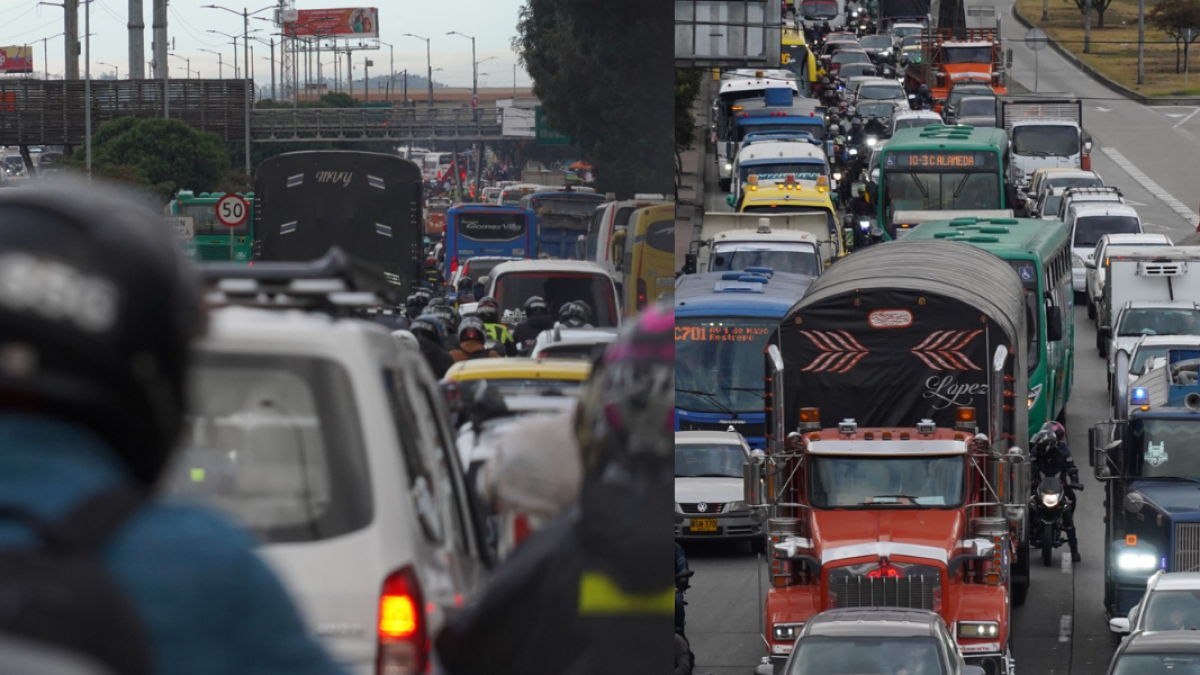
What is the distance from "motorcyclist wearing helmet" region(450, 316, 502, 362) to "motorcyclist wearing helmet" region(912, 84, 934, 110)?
187 ft

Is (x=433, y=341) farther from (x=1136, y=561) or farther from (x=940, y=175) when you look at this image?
(x=940, y=175)

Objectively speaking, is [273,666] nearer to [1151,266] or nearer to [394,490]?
[394,490]

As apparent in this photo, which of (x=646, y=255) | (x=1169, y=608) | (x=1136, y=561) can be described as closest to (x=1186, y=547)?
(x=1136, y=561)

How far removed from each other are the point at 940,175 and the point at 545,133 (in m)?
30.6

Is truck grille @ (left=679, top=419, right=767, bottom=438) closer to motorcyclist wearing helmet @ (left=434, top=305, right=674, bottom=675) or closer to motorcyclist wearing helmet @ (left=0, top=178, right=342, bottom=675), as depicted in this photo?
motorcyclist wearing helmet @ (left=434, top=305, right=674, bottom=675)

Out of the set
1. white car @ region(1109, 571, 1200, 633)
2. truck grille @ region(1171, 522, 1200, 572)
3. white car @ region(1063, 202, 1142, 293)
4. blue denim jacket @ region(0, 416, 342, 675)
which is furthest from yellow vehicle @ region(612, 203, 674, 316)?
white car @ region(1063, 202, 1142, 293)

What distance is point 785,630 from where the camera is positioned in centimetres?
1469

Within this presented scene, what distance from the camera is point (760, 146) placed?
36.1 metres

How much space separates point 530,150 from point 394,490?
0.65 meters

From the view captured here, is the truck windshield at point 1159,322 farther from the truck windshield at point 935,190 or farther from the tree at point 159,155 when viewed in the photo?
the tree at point 159,155

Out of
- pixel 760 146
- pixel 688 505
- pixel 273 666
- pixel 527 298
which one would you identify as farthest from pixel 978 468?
pixel 760 146

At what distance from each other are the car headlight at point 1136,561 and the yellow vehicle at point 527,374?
1577 centimetres

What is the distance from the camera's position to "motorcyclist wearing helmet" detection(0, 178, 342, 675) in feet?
2.90

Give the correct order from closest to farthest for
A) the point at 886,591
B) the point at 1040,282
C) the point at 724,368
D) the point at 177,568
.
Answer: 1. the point at 177,568
2. the point at 886,591
3. the point at 724,368
4. the point at 1040,282
